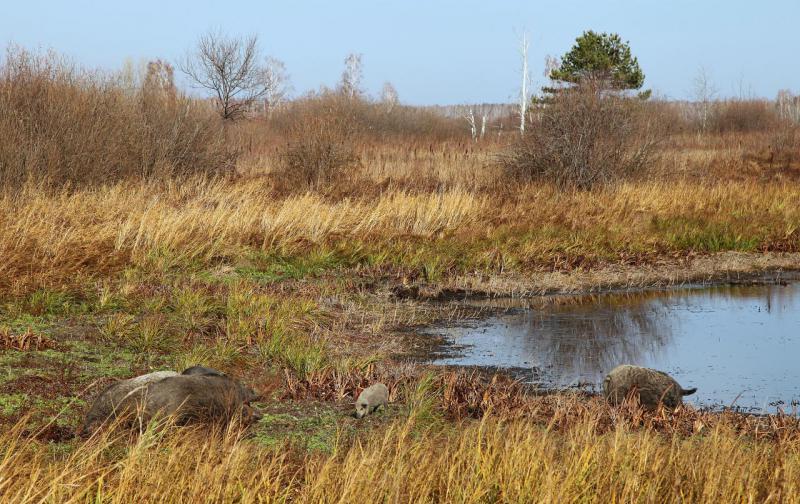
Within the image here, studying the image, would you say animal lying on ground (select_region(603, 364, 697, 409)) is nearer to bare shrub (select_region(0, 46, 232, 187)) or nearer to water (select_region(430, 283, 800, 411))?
water (select_region(430, 283, 800, 411))

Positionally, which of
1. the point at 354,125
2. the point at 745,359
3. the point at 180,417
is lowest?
the point at 745,359

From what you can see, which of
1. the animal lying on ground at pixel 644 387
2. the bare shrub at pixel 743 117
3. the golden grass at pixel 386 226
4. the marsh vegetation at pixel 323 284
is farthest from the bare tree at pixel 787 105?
the animal lying on ground at pixel 644 387

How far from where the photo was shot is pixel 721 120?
137 ft

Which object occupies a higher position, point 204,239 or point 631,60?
point 631,60

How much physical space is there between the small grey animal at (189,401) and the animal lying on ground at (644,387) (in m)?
2.54

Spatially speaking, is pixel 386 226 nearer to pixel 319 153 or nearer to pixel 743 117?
pixel 319 153

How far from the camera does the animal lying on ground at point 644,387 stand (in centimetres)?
609

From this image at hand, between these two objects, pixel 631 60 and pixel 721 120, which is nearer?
pixel 631 60

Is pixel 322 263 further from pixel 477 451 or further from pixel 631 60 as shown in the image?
pixel 631 60

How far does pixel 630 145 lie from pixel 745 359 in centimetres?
1058

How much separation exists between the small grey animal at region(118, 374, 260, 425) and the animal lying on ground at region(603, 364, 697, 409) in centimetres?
254

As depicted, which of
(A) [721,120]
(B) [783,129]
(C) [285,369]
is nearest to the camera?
(C) [285,369]

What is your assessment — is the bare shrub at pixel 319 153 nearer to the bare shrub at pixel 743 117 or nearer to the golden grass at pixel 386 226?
the golden grass at pixel 386 226

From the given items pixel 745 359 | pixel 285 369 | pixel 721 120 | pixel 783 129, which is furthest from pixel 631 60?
pixel 285 369
